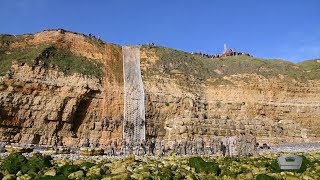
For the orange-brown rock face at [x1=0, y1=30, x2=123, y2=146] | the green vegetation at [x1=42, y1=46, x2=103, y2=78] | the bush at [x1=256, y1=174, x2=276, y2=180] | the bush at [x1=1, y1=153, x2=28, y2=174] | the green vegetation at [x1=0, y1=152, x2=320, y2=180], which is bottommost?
the bush at [x1=256, y1=174, x2=276, y2=180]

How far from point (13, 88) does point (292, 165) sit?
33.0 m

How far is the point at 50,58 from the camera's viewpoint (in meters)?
53.8

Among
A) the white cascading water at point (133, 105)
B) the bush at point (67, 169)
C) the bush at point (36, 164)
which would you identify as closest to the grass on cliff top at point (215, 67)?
the white cascading water at point (133, 105)

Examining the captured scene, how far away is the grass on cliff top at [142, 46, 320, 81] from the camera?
62.1 m

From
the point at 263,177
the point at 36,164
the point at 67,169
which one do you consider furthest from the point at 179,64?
the point at 263,177

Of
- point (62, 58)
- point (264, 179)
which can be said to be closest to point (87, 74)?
point (62, 58)

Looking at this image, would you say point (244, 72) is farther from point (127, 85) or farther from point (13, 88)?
point (13, 88)

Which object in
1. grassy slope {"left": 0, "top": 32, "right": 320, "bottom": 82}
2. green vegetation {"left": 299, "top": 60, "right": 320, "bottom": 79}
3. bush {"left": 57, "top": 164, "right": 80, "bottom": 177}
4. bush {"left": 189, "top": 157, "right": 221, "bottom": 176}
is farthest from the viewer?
green vegetation {"left": 299, "top": 60, "right": 320, "bottom": 79}

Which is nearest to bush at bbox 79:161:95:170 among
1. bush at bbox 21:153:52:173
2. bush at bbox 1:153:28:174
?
bush at bbox 21:153:52:173

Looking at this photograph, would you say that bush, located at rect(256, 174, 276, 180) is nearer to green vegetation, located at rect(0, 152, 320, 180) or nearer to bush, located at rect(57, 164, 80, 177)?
green vegetation, located at rect(0, 152, 320, 180)

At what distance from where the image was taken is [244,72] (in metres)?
63.8

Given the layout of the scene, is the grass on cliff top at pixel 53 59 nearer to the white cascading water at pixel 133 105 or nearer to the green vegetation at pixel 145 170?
the white cascading water at pixel 133 105

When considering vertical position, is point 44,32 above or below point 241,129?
above

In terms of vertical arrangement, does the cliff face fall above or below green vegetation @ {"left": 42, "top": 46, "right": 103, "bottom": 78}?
below
